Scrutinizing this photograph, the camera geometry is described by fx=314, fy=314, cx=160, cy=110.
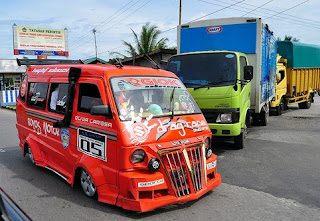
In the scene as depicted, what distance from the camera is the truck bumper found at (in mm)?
6902

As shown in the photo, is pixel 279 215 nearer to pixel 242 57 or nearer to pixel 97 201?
pixel 97 201

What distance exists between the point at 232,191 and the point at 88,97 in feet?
8.68

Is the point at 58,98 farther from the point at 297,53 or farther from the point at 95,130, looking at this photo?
the point at 297,53

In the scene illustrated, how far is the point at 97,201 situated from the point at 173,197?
119cm

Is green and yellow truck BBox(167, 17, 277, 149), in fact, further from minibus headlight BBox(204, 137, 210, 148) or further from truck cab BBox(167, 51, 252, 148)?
minibus headlight BBox(204, 137, 210, 148)

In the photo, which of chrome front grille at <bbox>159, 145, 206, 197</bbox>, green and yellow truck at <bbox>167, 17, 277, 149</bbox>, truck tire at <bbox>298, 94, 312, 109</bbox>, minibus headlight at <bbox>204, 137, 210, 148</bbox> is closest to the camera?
chrome front grille at <bbox>159, 145, 206, 197</bbox>

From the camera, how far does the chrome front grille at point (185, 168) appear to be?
4.05 meters

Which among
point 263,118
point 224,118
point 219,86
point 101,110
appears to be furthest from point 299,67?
point 101,110

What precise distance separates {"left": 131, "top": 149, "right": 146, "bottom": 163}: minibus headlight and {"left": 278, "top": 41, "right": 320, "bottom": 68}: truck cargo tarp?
510 inches


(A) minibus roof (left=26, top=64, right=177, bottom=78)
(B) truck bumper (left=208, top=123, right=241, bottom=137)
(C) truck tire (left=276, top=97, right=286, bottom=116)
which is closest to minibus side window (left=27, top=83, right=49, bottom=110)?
(A) minibus roof (left=26, top=64, right=177, bottom=78)

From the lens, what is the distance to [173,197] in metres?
3.98

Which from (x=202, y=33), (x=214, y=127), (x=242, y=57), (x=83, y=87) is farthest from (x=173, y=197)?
(x=202, y=33)

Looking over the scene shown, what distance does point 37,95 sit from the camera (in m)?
6.13

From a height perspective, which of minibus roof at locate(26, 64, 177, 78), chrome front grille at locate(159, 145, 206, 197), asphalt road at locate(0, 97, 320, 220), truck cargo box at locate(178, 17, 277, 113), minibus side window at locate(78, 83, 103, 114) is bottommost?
asphalt road at locate(0, 97, 320, 220)
